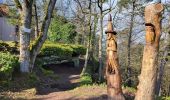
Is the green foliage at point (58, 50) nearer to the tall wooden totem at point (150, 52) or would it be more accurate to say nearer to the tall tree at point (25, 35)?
the tall tree at point (25, 35)

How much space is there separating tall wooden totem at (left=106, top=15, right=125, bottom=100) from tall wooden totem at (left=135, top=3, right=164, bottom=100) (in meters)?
0.36

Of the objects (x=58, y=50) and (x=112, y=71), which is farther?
(x=58, y=50)

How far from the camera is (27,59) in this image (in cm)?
1677

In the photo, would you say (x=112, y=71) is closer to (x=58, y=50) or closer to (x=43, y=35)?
(x=43, y=35)

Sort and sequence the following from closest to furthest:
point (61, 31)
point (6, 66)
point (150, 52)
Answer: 1. point (150, 52)
2. point (6, 66)
3. point (61, 31)

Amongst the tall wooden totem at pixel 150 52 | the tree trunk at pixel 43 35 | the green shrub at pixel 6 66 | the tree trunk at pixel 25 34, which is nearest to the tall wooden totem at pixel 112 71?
the tall wooden totem at pixel 150 52

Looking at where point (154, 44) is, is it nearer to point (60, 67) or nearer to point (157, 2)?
point (157, 2)

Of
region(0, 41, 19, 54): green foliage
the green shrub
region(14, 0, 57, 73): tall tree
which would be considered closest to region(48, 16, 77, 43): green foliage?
region(0, 41, 19, 54): green foliage

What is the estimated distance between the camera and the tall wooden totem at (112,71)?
19.7 feet

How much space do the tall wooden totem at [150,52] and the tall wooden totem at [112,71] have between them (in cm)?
36

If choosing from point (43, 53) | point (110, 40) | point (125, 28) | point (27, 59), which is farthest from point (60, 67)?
point (110, 40)

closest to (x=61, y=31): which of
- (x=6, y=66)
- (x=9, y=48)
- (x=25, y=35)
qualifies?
(x=9, y=48)

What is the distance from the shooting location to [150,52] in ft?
19.0

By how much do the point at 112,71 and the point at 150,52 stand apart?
0.67 meters
